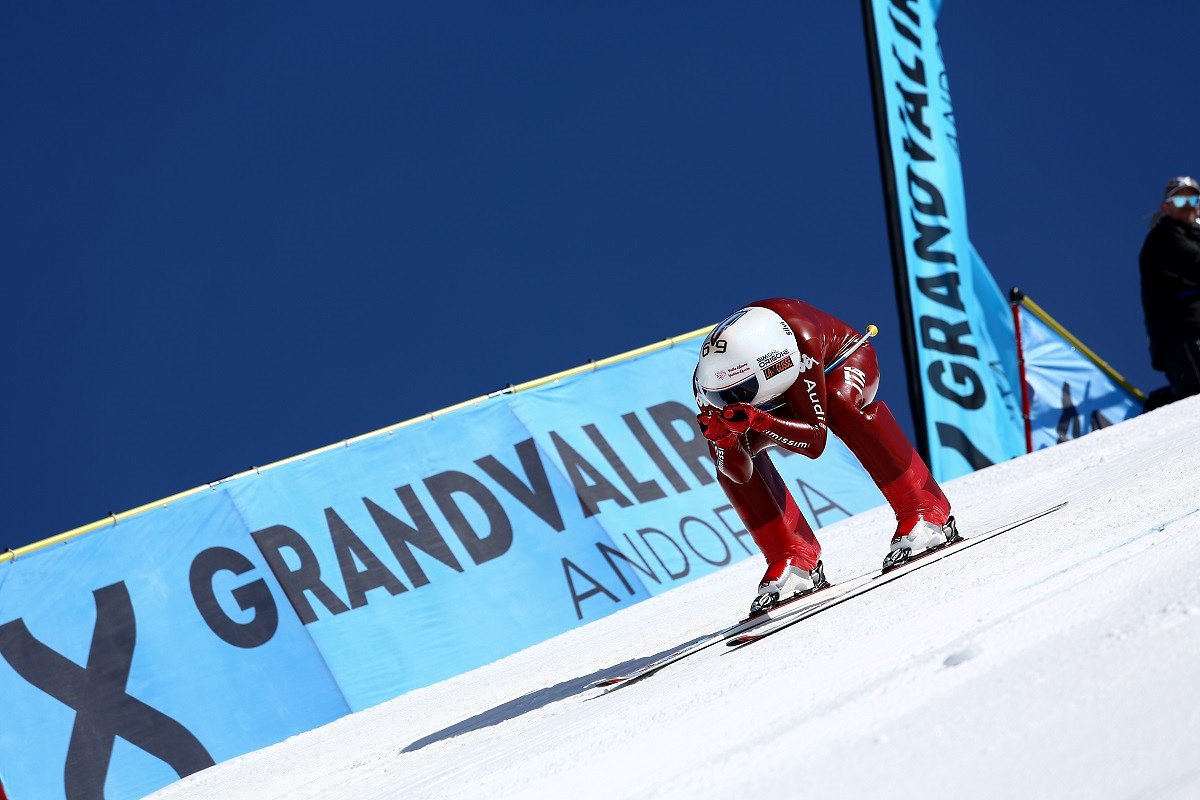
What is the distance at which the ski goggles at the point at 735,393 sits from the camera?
4.55 metres

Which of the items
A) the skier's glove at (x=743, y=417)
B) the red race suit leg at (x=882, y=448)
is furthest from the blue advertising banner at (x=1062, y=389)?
the skier's glove at (x=743, y=417)

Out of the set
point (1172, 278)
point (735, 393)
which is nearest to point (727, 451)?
point (735, 393)

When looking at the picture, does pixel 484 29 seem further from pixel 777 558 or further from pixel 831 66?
pixel 777 558

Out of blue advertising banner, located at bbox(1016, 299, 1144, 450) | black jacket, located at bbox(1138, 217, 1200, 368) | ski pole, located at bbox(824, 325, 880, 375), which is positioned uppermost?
ski pole, located at bbox(824, 325, 880, 375)

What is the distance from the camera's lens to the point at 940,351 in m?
10.0

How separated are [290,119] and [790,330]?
5849 millimetres

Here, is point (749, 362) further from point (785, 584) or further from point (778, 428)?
point (785, 584)

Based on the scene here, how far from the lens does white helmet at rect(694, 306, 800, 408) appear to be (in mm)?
4543

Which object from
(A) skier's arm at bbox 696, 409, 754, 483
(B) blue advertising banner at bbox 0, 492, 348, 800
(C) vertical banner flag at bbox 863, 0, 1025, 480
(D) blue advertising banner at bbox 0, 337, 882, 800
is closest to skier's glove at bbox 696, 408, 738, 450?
(A) skier's arm at bbox 696, 409, 754, 483

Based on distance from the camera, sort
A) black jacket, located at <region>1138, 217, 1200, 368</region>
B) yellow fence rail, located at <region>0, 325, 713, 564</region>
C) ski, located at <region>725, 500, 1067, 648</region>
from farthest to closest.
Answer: black jacket, located at <region>1138, 217, 1200, 368</region> < yellow fence rail, located at <region>0, 325, 713, 564</region> < ski, located at <region>725, 500, 1067, 648</region>

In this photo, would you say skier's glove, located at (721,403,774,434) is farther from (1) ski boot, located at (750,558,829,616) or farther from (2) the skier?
(1) ski boot, located at (750,558,829,616)

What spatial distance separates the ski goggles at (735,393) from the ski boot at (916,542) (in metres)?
0.75

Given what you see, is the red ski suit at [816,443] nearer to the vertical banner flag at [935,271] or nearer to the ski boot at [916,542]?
the ski boot at [916,542]

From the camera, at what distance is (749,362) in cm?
454
